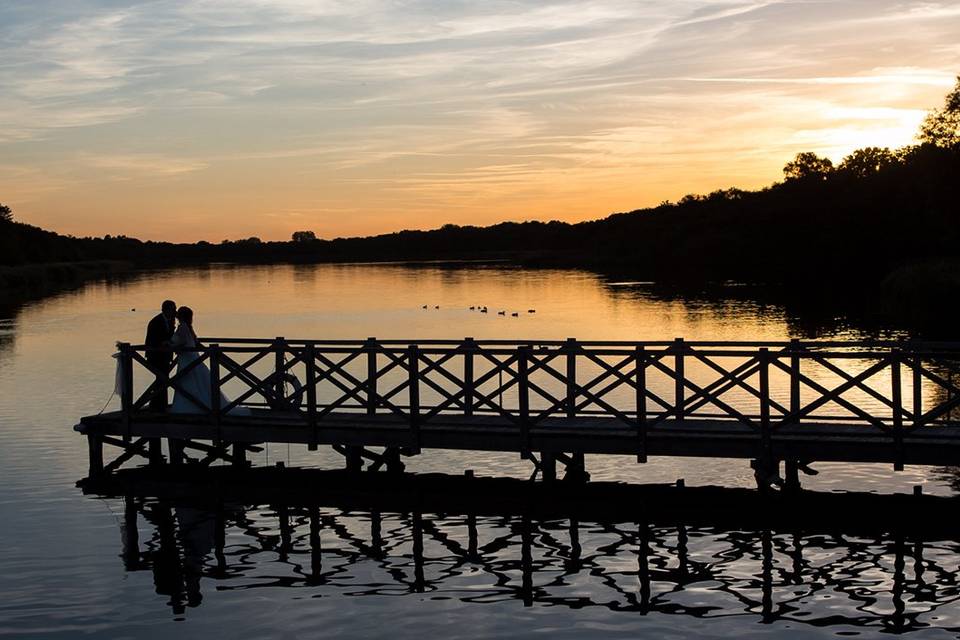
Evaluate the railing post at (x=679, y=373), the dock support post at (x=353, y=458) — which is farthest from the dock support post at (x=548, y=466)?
the dock support post at (x=353, y=458)

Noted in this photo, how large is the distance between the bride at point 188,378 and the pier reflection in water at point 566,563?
226 cm

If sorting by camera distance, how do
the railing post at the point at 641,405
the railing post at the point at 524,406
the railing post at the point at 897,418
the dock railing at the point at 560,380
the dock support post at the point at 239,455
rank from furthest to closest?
the dock support post at the point at 239,455, the railing post at the point at 524,406, the railing post at the point at 641,405, the dock railing at the point at 560,380, the railing post at the point at 897,418

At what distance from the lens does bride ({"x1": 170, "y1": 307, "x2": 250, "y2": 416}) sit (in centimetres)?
2073

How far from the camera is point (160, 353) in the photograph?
21.3 m

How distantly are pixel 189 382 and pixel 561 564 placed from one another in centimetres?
827

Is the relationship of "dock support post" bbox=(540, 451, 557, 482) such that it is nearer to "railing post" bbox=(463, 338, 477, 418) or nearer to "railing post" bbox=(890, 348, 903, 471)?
"railing post" bbox=(463, 338, 477, 418)

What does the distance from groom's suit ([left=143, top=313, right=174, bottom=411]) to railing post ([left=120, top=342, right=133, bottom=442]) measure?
40 cm

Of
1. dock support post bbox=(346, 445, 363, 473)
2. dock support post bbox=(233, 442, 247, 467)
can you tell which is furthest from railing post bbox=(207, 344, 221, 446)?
dock support post bbox=(346, 445, 363, 473)

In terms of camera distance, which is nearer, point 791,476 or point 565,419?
point 791,476

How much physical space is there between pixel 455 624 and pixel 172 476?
9.10m

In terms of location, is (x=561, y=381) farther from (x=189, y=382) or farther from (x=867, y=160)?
(x=867, y=160)

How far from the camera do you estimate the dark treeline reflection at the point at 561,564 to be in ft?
46.7

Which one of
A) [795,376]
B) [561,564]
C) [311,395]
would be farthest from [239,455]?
[795,376]

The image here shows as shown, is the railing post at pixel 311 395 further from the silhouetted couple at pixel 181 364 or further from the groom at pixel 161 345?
the groom at pixel 161 345
